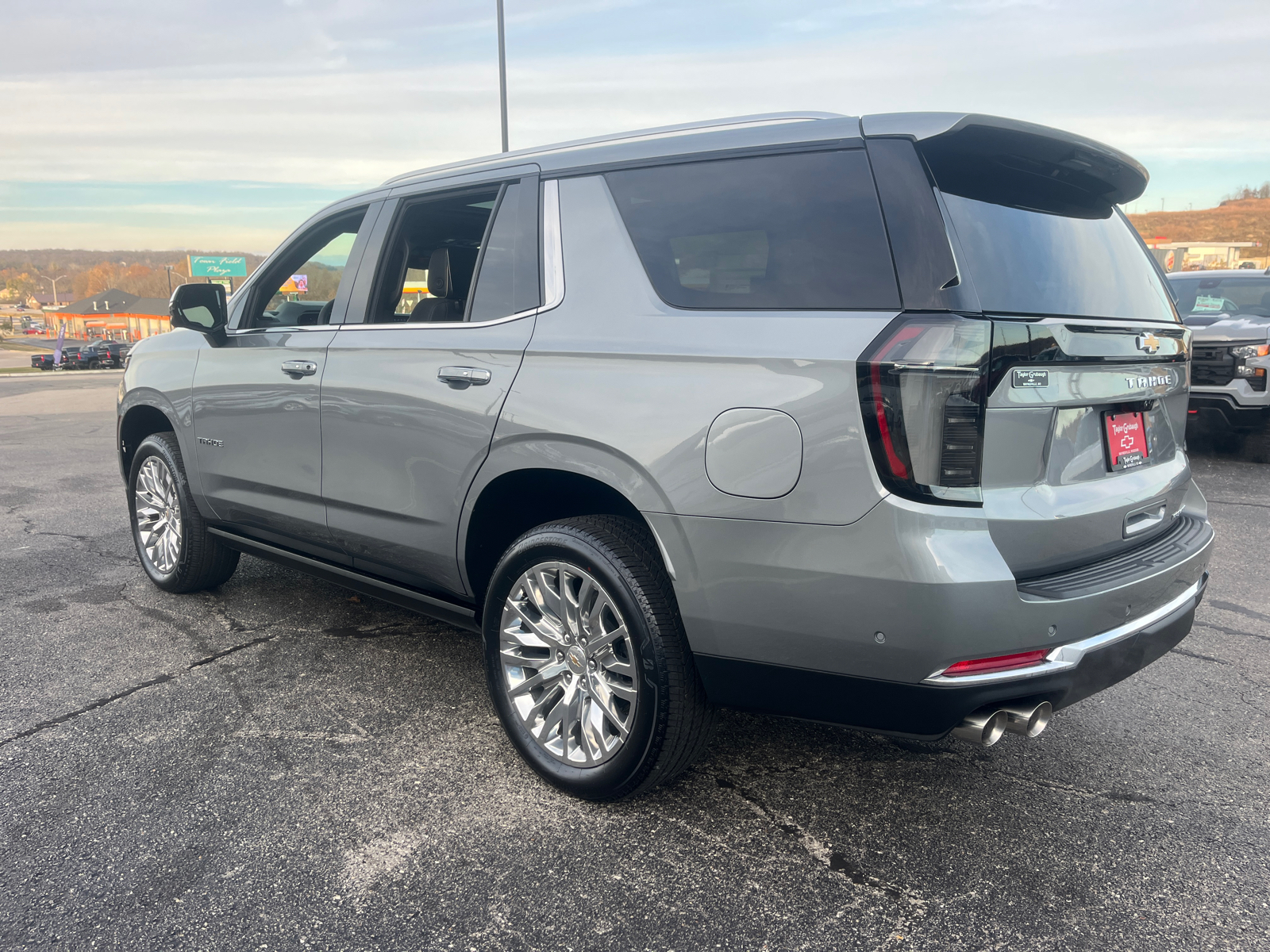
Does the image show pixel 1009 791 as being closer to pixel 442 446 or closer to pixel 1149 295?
pixel 1149 295

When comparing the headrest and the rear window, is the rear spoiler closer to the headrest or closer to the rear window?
the rear window

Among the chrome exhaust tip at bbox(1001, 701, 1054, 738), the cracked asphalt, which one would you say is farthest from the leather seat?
the chrome exhaust tip at bbox(1001, 701, 1054, 738)

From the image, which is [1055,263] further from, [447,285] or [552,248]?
[447,285]

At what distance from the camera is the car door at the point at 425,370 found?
2922 millimetres

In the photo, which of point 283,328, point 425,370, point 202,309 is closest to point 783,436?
point 425,370

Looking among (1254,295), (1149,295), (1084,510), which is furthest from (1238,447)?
(1084,510)

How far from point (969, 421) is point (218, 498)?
3.37 meters

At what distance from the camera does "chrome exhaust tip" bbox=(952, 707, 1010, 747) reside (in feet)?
7.13

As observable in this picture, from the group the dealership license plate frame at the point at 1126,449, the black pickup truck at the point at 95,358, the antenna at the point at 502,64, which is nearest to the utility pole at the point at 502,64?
the antenna at the point at 502,64

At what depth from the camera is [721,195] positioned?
8.28 feet

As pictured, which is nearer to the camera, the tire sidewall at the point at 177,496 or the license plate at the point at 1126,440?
the license plate at the point at 1126,440

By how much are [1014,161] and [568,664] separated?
184cm

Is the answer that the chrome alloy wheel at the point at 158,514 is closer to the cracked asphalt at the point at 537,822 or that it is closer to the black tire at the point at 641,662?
the cracked asphalt at the point at 537,822

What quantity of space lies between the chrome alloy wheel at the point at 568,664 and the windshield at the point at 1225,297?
9102 mm
